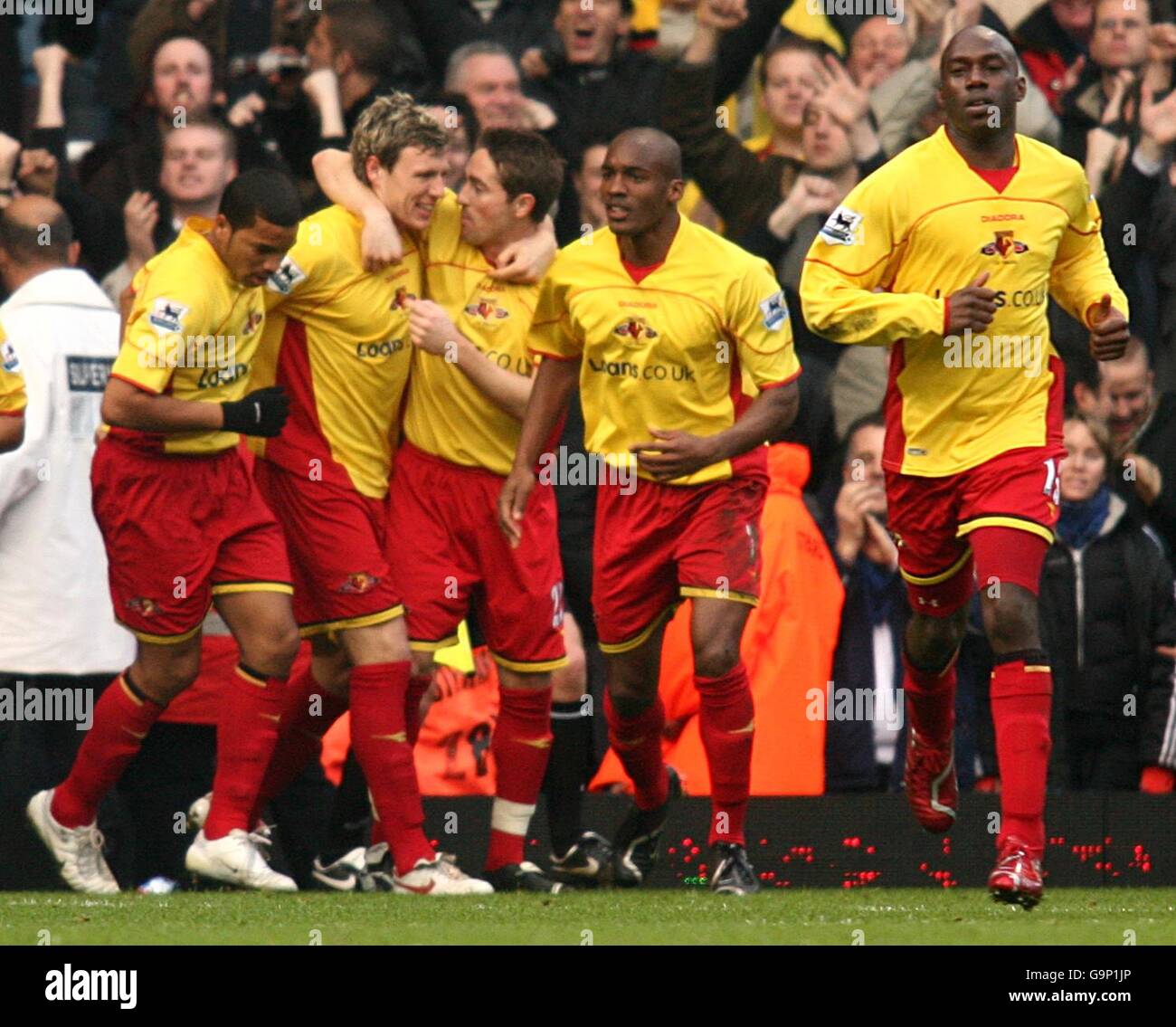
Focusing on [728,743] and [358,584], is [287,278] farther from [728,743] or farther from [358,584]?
[728,743]

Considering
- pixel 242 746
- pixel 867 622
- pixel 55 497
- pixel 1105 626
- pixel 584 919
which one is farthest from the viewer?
pixel 867 622

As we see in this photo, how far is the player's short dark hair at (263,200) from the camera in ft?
27.6

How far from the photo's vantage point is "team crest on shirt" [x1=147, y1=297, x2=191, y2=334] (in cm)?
840

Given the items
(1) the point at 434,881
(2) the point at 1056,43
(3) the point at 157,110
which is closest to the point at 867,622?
(1) the point at 434,881

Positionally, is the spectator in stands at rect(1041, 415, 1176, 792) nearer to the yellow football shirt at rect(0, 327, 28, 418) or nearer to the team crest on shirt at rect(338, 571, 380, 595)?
the team crest on shirt at rect(338, 571, 380, 595)

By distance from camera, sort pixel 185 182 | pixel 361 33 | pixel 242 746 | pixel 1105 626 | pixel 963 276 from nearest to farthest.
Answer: pixel 963 276 < pixel 242 746 < pixel 1105 626 < pixel 185 182 < pixel 361 33

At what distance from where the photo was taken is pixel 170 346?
841 cm

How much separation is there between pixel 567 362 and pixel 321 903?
2.00 m

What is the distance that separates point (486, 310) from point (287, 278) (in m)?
0.74

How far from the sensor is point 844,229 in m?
7.94

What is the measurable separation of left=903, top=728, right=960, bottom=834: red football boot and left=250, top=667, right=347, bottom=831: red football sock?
200 cm

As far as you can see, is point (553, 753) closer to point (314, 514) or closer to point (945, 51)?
point (314, 514)

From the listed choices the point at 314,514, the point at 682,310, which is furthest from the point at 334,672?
the point at 682,310

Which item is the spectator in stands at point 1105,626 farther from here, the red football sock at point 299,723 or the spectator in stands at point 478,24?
the spectator in stands at point 478,24
